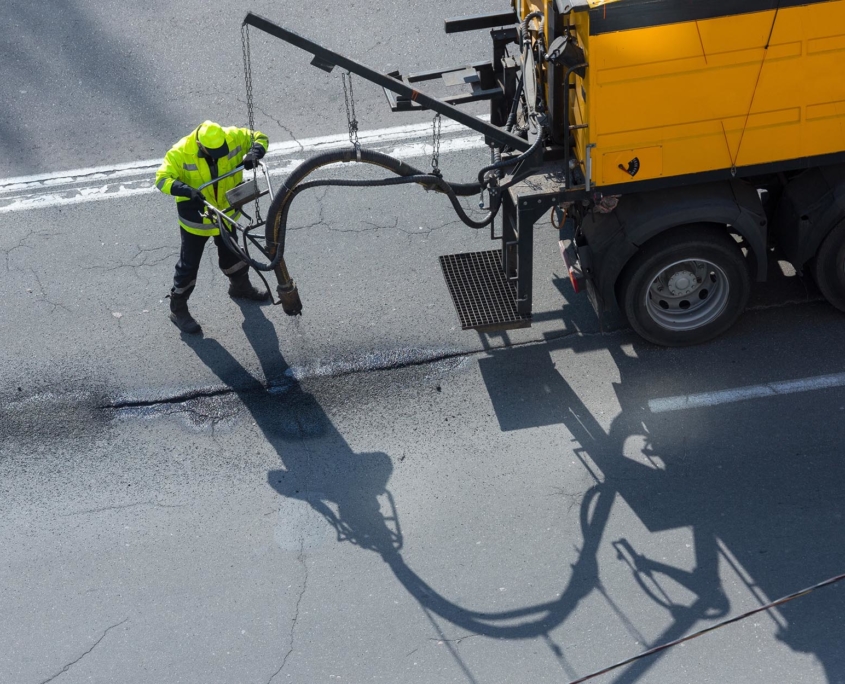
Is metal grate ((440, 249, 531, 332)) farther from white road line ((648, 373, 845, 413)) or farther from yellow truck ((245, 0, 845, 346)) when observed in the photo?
white road line ((648, 373, 845, 413))

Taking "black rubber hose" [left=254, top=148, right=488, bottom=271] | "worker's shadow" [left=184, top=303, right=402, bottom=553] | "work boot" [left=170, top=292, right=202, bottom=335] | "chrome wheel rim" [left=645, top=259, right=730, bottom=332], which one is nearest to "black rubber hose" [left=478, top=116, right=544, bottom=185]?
"black rubber hose" [left=254, top=148, right=488, bottom=271]

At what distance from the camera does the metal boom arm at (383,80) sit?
562 centimetres

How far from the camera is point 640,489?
589 centimetres

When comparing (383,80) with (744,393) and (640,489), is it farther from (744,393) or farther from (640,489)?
(744,393)

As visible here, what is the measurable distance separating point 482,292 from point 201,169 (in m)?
2.20

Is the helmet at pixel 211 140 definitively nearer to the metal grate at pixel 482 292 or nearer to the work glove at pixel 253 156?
the work glove at pixel 253 156

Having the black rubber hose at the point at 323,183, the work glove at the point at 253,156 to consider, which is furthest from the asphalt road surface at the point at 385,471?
the work glove at the point at 253,156

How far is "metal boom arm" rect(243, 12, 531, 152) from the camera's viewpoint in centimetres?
562

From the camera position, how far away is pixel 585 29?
546 cm

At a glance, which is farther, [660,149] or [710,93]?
[660,149]

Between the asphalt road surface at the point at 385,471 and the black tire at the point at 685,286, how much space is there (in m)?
0.18

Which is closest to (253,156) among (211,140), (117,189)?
(211,140)

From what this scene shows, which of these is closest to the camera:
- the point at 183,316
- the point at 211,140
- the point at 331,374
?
the point at 211,140

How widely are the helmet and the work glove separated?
0.18 meters
